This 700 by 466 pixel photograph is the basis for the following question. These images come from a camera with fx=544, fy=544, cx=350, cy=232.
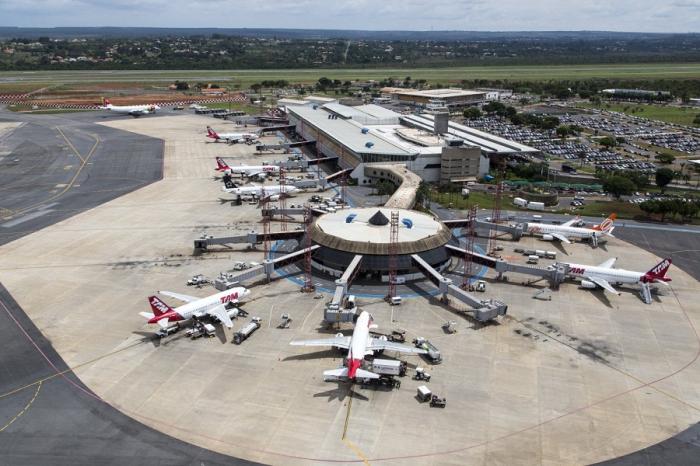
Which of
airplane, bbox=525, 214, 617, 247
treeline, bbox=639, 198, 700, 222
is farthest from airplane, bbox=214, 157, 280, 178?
treeline, bbox=639, 198, 700, 222

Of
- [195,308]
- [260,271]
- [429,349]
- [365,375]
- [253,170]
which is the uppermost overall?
[253,170]

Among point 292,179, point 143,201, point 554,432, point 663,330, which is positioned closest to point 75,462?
point 554,432

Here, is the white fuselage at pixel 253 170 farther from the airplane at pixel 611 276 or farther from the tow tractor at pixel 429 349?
the tow tractor at pixel 429 349

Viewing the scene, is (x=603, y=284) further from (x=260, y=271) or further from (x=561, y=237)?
(x=260, y=271)

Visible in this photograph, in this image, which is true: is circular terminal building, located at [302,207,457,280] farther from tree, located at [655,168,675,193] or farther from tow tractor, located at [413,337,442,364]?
tree, located at [655,168,675,193]

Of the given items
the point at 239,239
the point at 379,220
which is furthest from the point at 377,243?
the point at 239,239

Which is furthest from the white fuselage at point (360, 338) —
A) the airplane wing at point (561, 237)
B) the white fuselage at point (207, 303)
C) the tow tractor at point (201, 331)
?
the airplane wing at point (561, 237)

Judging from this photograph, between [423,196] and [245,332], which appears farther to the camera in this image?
[423,196]
